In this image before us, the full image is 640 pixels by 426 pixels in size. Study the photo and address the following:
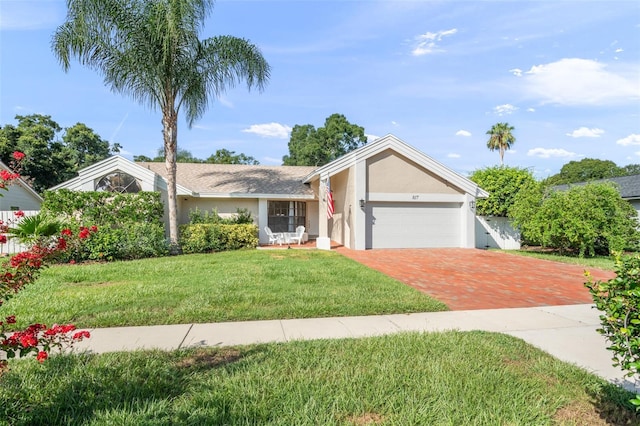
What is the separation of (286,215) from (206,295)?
1268cm

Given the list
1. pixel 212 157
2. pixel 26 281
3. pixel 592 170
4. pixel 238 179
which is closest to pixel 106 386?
pixel 26 281

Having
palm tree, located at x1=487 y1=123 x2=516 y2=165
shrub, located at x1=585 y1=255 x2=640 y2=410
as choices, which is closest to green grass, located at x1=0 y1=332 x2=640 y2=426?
shrub, located at x1=585 y1=255 x2=640 y2=410

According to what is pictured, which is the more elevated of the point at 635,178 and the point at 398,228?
the point at 635,178

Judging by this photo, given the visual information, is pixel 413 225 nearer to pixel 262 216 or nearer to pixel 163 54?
pixel 262 216

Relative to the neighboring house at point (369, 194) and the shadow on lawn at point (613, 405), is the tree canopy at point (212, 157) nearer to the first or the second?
the neighboring house at point (369, 194)

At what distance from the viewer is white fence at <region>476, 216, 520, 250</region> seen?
18.3m

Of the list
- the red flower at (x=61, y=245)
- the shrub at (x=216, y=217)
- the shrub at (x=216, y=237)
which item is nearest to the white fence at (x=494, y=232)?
the shrub at (x=216, y=237)

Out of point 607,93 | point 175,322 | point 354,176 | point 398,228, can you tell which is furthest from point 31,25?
point 607,93

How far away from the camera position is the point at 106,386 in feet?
10.8

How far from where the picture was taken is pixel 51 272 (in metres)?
9.64

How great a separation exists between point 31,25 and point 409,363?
1337cm

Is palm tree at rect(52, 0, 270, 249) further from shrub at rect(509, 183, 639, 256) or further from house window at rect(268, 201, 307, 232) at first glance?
shrub at rect(509, 183, 639, 256)

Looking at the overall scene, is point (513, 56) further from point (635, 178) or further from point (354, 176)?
point (635, 178)

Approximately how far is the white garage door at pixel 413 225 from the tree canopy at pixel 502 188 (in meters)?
2.67
